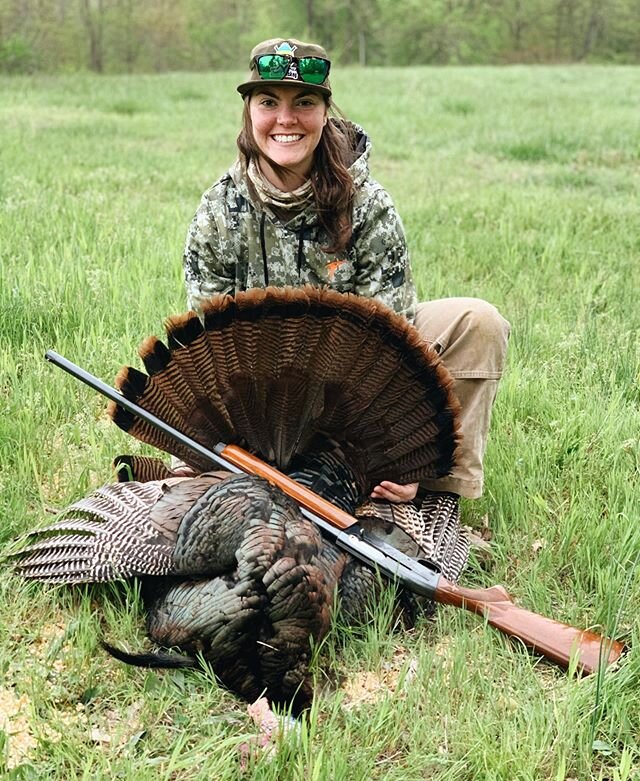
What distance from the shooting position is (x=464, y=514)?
3.61m

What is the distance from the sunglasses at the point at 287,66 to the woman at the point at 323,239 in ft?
0.30

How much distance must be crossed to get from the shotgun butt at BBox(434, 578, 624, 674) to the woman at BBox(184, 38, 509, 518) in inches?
22.5

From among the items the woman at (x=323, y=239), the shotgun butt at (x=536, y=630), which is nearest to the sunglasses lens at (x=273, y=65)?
the woman at (x=323, y=239)

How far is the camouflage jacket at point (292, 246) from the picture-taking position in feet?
11.5

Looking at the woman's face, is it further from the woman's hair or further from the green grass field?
the green grass field

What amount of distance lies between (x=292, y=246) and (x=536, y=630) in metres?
1.76

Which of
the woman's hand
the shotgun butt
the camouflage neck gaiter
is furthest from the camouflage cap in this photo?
the shotgun butt

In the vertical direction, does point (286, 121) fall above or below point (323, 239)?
above

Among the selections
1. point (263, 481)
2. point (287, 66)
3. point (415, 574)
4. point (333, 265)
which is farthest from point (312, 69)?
point (415, 574)

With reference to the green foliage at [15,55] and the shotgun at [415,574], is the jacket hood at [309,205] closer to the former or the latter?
the shotgun at [415,574]

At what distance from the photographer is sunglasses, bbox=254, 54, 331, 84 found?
3.10m

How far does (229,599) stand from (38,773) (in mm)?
640

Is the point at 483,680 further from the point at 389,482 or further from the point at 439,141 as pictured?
the point at 439,141

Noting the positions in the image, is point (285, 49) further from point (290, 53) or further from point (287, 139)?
point (287, 139)
